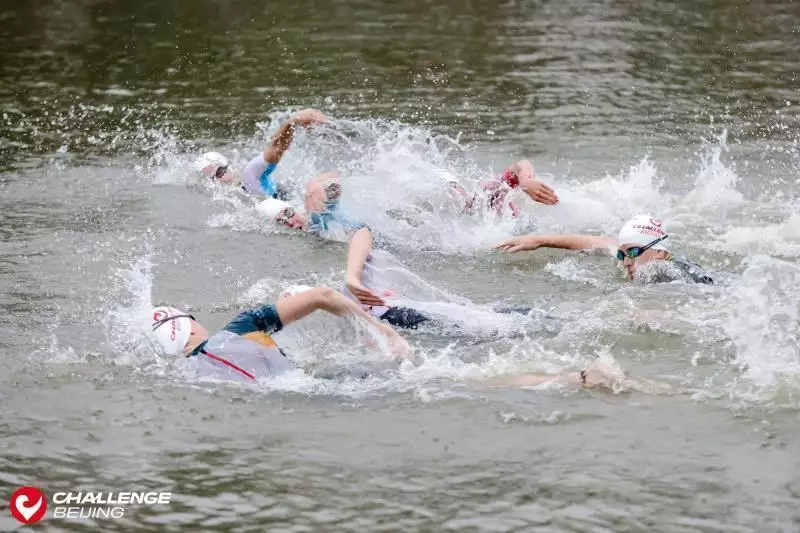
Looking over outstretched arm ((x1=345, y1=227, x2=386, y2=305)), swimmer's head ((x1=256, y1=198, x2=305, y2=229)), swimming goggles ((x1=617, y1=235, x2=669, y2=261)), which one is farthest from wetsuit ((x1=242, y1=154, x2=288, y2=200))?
swimming goggles ((x1=617, y1=235, x2=669, y2=261))

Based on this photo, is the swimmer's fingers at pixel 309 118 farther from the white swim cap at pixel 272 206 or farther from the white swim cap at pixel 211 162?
the white swim cap at pixel 211 162

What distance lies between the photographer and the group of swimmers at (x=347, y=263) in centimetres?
909

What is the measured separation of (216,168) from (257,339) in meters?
6.45

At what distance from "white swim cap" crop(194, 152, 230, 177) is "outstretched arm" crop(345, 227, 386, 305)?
5323 mm

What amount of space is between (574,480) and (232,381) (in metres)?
3.07

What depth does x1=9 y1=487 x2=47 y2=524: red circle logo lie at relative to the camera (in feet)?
25.8

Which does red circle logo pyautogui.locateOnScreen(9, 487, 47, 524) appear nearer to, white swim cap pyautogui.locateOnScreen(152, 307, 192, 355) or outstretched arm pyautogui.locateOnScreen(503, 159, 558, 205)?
white swim cap pyautogui.locateOnScreen(152, 307, 192, 355)

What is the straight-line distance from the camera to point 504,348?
9.79 meters

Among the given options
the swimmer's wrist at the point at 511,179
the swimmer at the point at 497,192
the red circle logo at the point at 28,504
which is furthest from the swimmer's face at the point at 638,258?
the red circle logo at the point at 28,504

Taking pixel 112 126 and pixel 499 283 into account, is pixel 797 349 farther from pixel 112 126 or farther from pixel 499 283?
pixel 112 126

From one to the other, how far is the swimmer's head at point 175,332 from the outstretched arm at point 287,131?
4.61m

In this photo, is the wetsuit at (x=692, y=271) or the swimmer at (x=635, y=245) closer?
the wetsuit at (x=692, y=271)

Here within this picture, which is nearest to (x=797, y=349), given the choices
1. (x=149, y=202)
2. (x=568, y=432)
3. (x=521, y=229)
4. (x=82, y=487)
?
(x=568, y=432)

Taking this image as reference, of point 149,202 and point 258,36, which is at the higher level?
point 258,36
